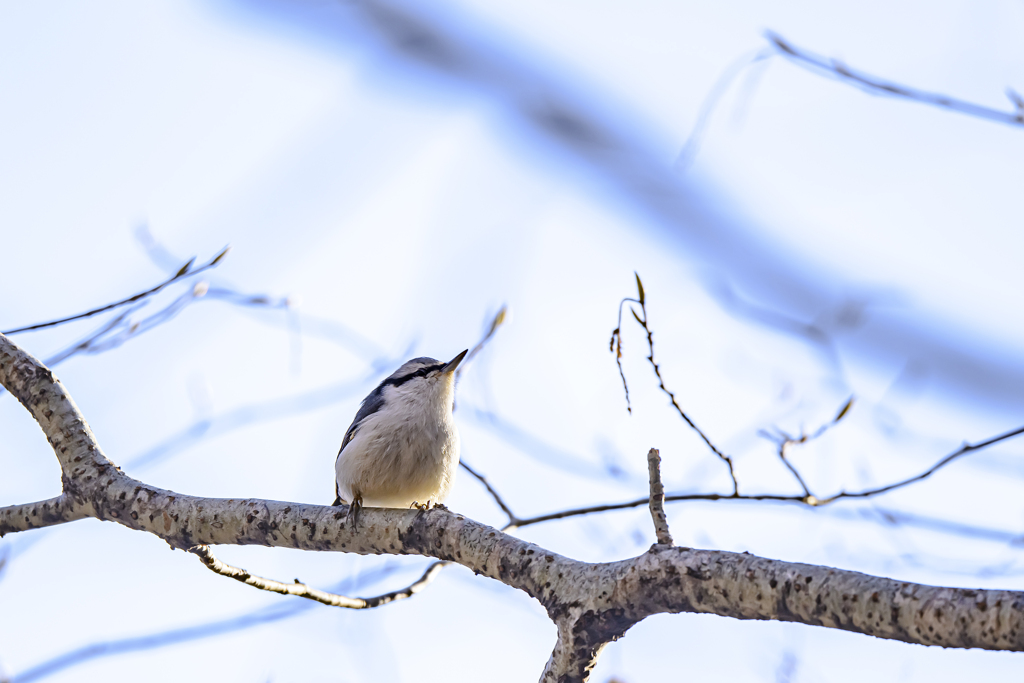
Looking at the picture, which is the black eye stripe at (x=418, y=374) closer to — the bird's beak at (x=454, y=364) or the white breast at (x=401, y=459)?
the bird's beak at (x=454, y=364)

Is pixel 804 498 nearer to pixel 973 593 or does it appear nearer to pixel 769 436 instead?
pixel 769 436

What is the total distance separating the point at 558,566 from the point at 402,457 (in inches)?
58.7

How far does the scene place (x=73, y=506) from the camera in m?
2.46

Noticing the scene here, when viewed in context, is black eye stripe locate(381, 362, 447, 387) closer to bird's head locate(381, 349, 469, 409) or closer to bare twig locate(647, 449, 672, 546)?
bird's head locate(381, 349, 469, 409)

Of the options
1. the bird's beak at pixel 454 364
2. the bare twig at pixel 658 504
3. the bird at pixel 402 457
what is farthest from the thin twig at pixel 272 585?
the bird's beak at pixel 454 364

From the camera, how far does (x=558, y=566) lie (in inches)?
78.3

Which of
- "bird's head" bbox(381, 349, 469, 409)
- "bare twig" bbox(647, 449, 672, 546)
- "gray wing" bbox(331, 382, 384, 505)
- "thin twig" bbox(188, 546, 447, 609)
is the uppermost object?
"bird's head" bbox(381, 349, 469, 409)

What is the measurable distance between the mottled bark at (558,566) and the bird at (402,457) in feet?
2.64

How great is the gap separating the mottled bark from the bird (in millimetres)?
806

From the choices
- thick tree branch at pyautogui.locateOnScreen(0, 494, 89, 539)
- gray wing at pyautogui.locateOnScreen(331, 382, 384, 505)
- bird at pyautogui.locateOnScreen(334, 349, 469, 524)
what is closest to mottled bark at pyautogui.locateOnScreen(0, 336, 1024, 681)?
thick tree branch at pyautogui.locateOnScreen(0, 494, 89, 539)

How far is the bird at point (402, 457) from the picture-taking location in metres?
3.35

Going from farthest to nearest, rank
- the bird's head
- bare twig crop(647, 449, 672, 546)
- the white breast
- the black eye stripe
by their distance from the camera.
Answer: the black eye stripe, the bird's head, the white breast, bare twig crop(647, 449, 672, 546)

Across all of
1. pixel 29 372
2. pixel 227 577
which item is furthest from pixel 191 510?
pixel 29 372

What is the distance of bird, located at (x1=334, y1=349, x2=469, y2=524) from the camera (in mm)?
3354
